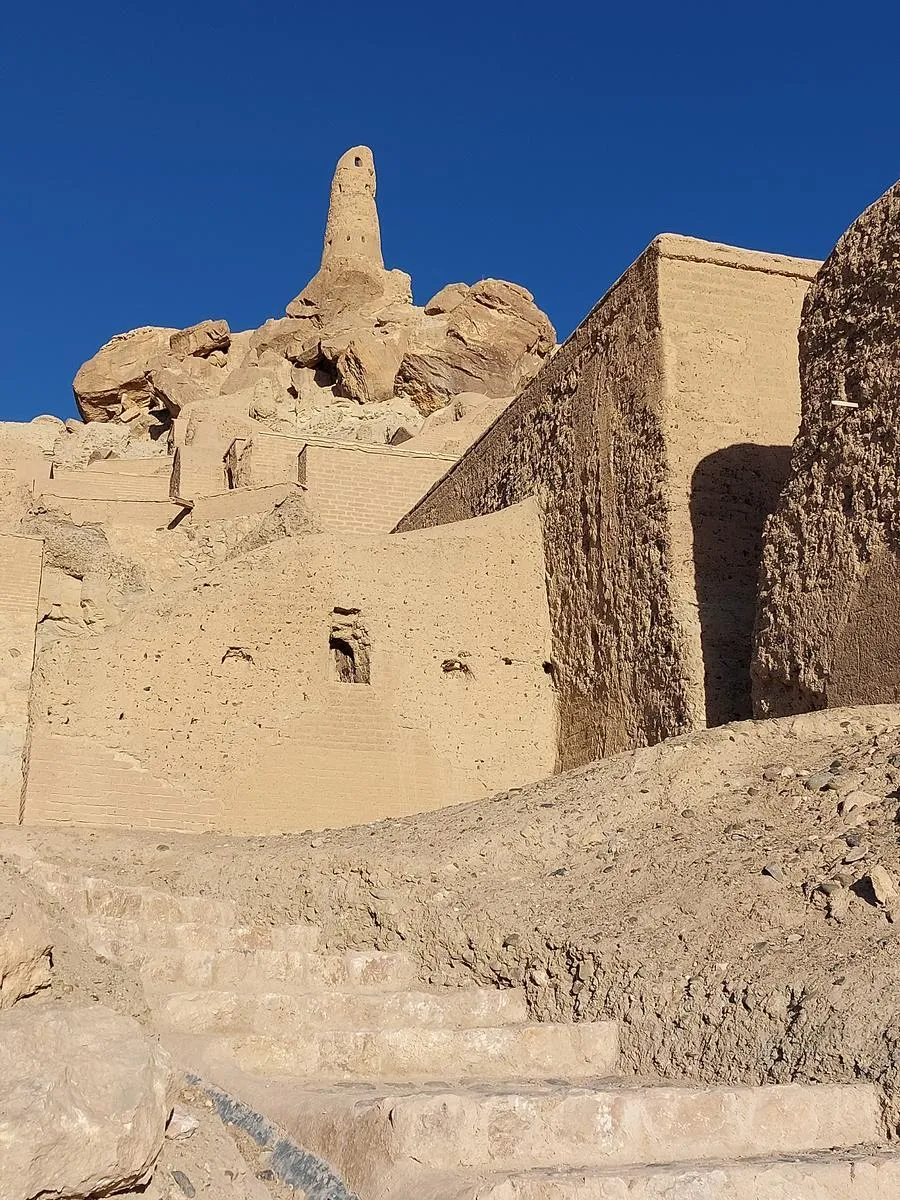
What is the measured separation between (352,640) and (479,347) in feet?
72.4

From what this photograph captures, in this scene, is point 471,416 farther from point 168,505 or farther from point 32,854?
point 32,854

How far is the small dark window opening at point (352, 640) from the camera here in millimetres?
10727

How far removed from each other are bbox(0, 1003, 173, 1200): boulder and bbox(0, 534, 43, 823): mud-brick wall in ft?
21.8

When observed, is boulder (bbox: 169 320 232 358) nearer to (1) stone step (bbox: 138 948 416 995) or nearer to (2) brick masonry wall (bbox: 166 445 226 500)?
(2) brick masonry wall (bbox: 166 445 226 500)

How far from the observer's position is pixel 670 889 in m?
5.42

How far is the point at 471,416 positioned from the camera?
22672mm

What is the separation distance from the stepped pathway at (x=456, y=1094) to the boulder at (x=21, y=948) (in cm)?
62

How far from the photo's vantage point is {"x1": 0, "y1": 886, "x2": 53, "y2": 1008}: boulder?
3.70 metres

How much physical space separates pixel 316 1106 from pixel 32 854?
14.1 ft

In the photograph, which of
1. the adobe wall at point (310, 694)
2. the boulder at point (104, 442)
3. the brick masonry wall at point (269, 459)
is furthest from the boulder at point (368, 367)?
the adobe wall at point (310, 694)

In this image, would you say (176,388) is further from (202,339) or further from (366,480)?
(366,480)

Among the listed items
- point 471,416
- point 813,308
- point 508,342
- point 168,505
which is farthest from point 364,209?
point 813,308

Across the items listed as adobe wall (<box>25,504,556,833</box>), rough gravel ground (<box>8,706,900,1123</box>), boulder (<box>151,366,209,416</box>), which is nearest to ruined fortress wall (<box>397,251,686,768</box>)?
adobe wall (<box>25,504,556,833</box>)

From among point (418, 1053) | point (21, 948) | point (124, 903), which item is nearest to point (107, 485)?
point (124, 903)
